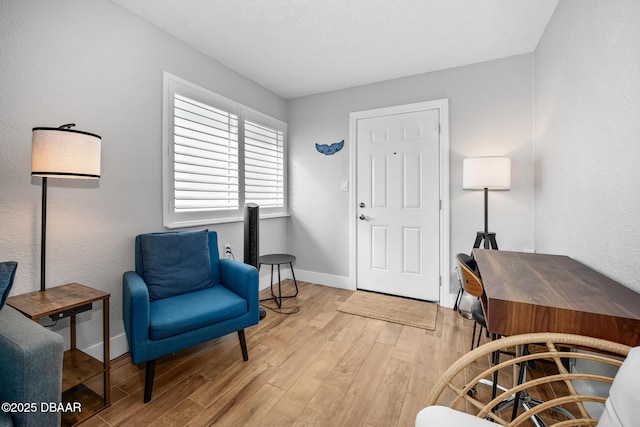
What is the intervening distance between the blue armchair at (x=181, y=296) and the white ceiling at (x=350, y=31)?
168 cm

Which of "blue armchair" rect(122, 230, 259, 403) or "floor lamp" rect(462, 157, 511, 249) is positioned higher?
"floor lamp" rect(462, 157, 511, 249)

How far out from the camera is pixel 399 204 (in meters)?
3.21

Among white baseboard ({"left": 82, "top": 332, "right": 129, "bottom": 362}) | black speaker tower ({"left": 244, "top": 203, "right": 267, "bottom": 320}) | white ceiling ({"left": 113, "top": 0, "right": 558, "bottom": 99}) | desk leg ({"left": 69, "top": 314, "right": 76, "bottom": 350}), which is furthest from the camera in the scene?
black speaker tower ({"left": 244, "top": 203, "right": 267, "bottom": 320})

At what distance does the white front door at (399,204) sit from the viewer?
3.05m

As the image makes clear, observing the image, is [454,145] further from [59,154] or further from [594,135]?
[59,154]

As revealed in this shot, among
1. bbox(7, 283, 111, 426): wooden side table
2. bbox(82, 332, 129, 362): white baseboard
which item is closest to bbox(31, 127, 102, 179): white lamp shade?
bbox(7, 283, 111, 426): wooden side table

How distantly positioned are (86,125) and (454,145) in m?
3.15

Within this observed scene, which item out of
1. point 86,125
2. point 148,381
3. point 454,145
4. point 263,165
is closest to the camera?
point 148,381

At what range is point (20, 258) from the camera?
1594 millimetres

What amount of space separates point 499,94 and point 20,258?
12.9ft

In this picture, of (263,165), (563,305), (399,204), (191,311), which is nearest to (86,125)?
(191,311)

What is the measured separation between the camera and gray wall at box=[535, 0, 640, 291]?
1174 millimetres

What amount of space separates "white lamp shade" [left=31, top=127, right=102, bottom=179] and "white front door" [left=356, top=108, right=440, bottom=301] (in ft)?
8.60

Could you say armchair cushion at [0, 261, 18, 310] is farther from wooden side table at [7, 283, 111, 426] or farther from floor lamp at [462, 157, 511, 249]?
floor lamp at [462, 157, 511, 249]
